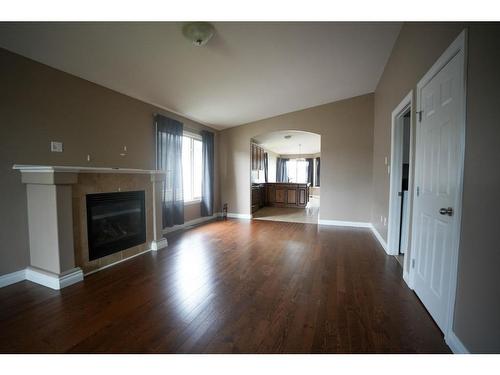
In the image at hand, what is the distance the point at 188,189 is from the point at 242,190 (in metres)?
1.49

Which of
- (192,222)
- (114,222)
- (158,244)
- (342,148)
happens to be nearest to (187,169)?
(192,222)

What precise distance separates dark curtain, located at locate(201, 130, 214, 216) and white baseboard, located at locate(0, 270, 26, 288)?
3508 mm

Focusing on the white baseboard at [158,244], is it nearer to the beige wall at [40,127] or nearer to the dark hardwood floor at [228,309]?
the dark hardwood floor at [228,309]

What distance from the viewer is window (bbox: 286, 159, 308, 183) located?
12.4 meters

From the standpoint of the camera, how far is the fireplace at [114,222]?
106 inches

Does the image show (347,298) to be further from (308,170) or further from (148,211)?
(308,170)

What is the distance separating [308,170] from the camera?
473 inches

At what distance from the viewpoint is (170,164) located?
14.6ft

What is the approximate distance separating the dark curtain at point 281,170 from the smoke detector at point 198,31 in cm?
1006

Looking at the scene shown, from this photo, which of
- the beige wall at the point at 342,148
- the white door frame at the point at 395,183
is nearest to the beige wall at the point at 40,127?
the beige wall at the point at 342,148

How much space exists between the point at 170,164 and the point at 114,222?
1762 mm

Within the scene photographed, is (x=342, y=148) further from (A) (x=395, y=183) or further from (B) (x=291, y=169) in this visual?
(B) (x=291, y=169)

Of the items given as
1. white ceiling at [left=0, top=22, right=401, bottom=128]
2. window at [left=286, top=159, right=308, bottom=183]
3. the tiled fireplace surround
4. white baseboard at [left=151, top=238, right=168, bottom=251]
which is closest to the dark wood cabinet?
white ceiling at [left=0, top=22, right=401, bottom=128]
